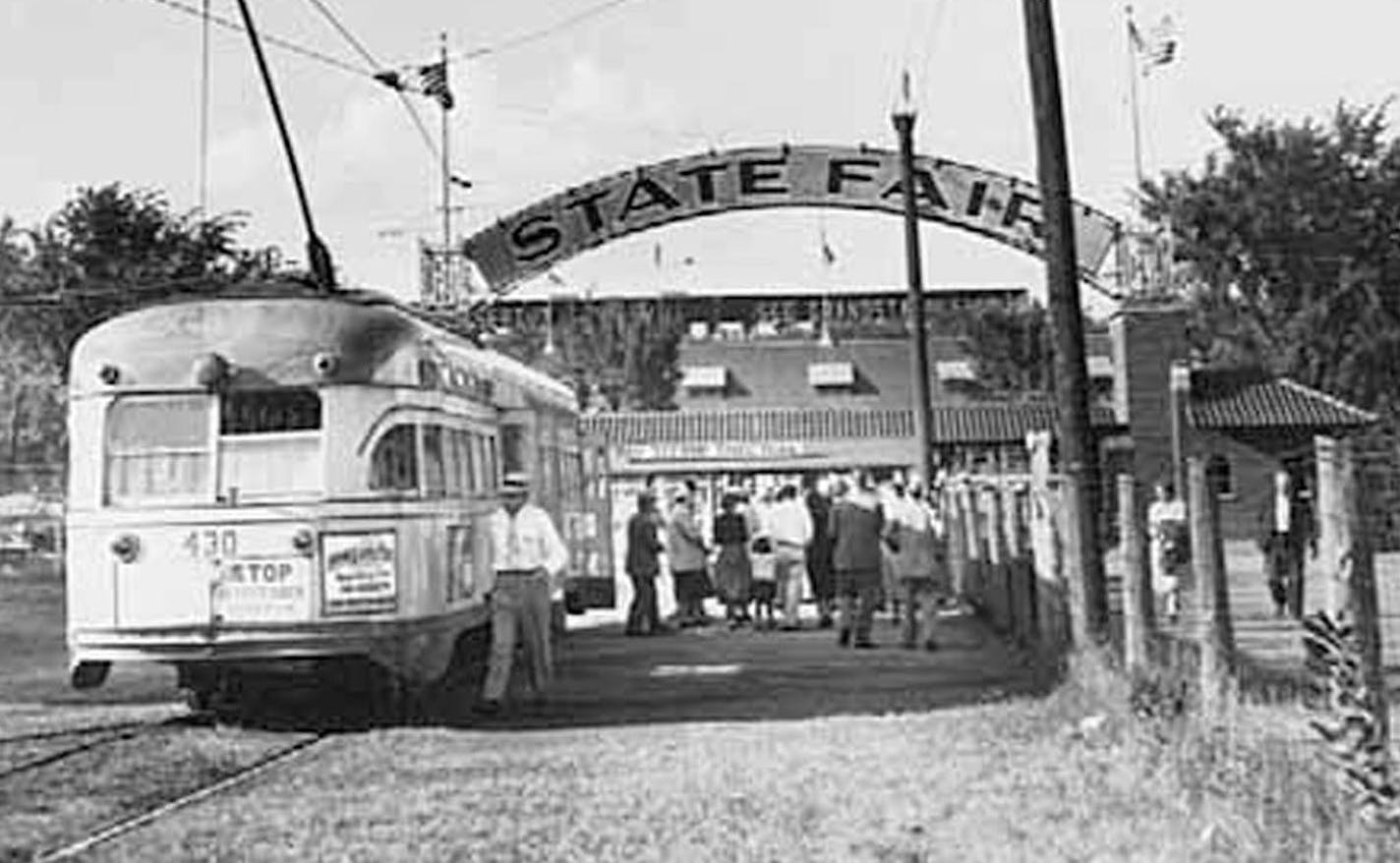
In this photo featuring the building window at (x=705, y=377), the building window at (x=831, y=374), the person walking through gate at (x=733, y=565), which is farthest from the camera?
the building window at (x=705, y=377)

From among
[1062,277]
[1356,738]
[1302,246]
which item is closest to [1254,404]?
[1302,246]

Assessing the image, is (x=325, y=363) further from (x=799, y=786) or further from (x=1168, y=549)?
(x=1168, y=549)

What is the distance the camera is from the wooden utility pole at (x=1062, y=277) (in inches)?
763

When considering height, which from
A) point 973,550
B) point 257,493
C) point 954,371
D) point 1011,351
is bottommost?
point 973,550

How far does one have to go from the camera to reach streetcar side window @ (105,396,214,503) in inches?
680

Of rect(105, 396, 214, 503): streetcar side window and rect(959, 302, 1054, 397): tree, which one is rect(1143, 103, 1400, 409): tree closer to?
rect(959, 302, 1054, 397): tree

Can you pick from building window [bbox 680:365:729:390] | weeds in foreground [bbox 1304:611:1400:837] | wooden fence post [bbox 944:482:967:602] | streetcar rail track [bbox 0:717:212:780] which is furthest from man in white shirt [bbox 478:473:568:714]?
building window [bbox 680:365:729:390]

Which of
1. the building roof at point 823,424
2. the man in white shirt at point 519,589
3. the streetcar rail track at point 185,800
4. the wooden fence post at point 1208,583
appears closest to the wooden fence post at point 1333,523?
the wooden fence post at point 1208,583

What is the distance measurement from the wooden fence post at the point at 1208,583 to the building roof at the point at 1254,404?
43.2 metres

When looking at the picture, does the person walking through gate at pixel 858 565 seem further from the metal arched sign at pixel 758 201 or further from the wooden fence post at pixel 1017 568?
the metal arched sign at pixel 758 201

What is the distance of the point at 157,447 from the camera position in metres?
17.4

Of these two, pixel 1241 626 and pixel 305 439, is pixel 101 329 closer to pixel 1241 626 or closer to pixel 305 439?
pixel 305 439

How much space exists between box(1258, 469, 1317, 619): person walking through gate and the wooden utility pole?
469cm

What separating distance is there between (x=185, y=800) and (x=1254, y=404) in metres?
47.2
